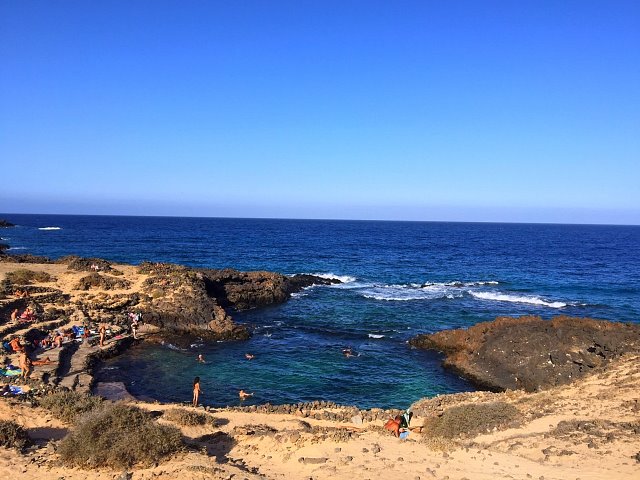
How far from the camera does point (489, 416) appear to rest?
54.5 ft

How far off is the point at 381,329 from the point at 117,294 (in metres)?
22.2

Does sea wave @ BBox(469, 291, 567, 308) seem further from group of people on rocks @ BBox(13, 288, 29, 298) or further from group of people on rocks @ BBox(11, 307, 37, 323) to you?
group of people on rocks @ BBox(13, 288, 29, 298)

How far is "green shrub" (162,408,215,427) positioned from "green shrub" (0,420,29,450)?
4520 mm

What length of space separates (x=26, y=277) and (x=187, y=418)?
27935mm

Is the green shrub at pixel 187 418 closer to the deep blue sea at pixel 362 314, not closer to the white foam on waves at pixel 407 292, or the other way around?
the deep blue sea at pixel 362 314

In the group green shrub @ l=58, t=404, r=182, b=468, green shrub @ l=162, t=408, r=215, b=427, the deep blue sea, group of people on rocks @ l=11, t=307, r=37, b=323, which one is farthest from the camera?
group of people on rocks @ l=11, t=307, r=37, b=323

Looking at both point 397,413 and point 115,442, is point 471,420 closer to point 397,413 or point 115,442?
point 397,413

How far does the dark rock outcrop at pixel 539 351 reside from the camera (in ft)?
77.7

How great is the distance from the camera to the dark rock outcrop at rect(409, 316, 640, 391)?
77.7 ft

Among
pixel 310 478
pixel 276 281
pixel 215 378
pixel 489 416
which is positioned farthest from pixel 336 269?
pixel 310 478

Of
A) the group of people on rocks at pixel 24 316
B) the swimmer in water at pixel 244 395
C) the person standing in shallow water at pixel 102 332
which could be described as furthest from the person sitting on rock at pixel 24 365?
the swimmer in water at pixel 244 395

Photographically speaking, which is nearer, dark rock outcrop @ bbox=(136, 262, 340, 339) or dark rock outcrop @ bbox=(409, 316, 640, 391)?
dark rock outcrop @ bbox=(409, 316, 640, 391)

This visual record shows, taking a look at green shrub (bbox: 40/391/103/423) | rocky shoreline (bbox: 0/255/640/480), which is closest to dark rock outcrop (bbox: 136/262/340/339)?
rocky shoreline (bbox: 0/255/640/480)

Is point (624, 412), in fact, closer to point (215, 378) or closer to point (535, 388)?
point (535, 388)
